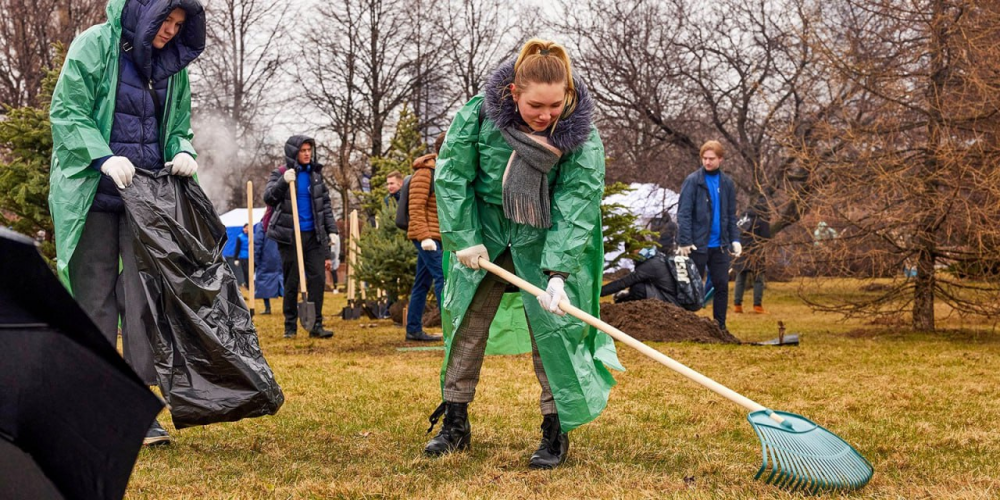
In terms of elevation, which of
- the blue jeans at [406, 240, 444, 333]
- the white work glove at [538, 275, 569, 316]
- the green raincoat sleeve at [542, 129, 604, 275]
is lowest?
the blue jeans at [406, 240, 444, 333]

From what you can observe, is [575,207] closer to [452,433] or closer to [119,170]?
[452,433]

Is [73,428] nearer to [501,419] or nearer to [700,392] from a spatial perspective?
[501,419]

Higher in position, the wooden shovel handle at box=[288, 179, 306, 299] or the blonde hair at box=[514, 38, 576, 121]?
the blonde hair at box=[514, 38, 576, 121]

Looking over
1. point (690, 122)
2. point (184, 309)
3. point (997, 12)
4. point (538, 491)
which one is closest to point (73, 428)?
point (538, 491)

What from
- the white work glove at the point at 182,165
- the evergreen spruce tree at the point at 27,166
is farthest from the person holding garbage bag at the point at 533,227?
the evergreen spruce tree at the point at 27,166

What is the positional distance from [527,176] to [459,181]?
0.97 ft

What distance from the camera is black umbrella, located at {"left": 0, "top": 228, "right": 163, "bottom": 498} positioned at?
1.51 metres

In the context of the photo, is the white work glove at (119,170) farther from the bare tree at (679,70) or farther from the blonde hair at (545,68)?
the bare tree at (679,70)

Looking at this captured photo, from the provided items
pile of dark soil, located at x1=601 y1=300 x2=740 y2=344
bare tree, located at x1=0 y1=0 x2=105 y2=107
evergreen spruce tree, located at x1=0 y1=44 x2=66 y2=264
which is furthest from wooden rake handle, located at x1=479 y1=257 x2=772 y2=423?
bare tree, located at x1=0 y1=0 x2=105 y2=107

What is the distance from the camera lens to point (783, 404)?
5.34m

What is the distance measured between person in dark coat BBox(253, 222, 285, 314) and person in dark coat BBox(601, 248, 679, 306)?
608 cm

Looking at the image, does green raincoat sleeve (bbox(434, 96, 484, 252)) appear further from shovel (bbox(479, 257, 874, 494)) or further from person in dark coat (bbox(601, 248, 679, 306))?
person in dark coat (bbox(601, 248, 679, 306))

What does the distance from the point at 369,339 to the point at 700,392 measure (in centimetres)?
442

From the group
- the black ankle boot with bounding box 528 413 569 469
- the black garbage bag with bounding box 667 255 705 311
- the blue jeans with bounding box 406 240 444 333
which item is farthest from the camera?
the black garbage bag with bounding box 667 255 705 311
